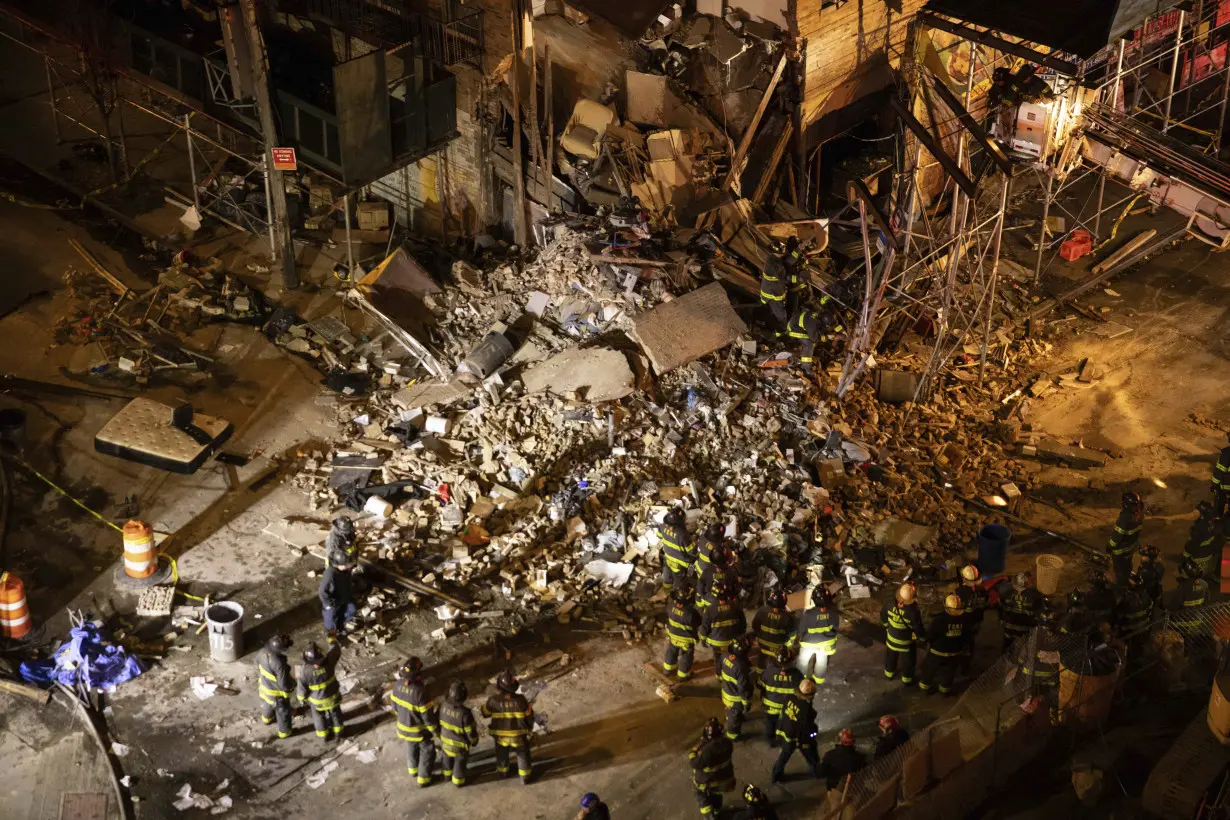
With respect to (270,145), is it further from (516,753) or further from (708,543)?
(516,753)

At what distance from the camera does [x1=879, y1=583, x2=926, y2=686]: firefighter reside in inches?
633

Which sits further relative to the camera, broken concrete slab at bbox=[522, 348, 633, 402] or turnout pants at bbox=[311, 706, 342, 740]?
broken concrete slab at bbox=[522, 348, 633, 402]

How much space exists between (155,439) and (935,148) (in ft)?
36.4

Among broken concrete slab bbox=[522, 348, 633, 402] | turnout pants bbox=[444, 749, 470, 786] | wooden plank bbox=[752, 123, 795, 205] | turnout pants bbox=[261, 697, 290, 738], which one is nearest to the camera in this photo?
turnout pants bbox=[444, 749, 470, 786]

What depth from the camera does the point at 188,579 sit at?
714 inches

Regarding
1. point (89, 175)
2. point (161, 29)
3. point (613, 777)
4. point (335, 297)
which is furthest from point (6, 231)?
point (613, 777)

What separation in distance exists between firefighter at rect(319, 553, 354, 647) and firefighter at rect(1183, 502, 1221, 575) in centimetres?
1024

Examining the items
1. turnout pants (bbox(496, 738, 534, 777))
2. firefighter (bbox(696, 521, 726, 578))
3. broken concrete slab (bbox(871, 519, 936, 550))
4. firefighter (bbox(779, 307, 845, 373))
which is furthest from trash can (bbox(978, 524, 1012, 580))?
turnout pants (bbox(496, 738, 534, 777))

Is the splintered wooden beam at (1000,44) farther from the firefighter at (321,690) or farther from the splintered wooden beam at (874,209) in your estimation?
the firefighter at (321,690)

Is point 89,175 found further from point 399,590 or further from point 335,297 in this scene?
point 399,590

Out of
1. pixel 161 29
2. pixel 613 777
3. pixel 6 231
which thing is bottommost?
pixel 613 777

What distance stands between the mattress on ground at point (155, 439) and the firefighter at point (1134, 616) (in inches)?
474

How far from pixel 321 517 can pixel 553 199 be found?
7098 millimetres

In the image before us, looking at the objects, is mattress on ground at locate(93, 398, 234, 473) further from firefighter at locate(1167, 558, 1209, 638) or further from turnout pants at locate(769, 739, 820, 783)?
firefighter at locate(1167, 558, 1209, 638)
